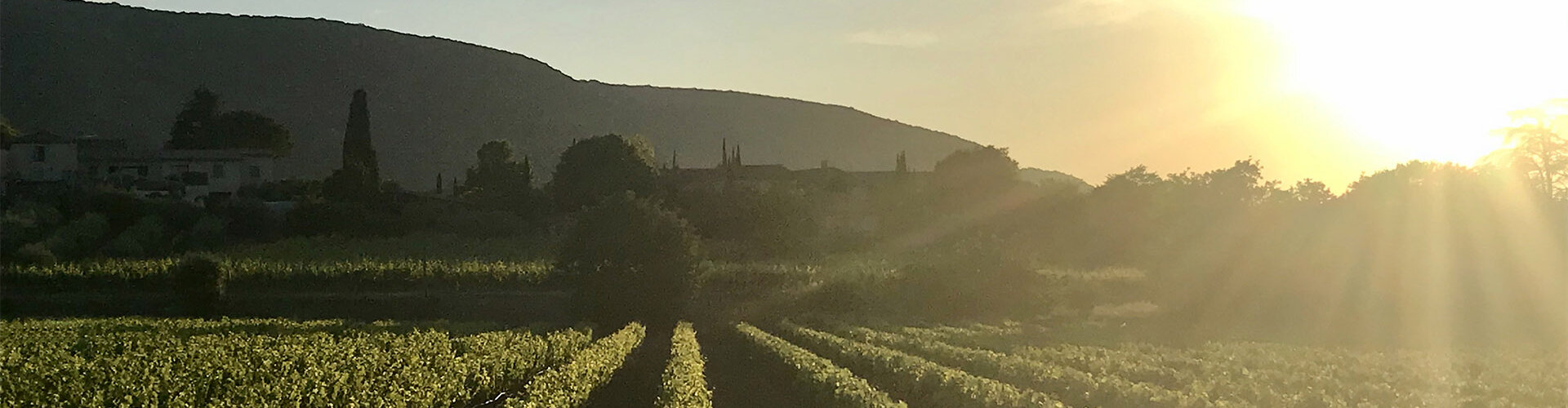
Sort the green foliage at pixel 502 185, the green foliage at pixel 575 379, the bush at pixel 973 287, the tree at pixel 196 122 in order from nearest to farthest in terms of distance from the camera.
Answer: the green foliage at pixel 575 379, the bush at pixel 973 287, the green foliage at pixel 502 185, the tree at pixel 196 122

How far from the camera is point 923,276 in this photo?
71562mm

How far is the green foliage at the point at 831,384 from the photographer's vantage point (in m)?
22.9

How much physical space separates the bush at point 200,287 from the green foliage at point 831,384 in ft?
109

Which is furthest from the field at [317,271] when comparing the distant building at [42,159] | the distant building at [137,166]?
the distant building at [42,159]

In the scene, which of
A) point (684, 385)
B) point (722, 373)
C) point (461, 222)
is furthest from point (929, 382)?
Answer: point (461, 222)

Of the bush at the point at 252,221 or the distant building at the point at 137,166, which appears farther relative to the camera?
the distant building at the point at 137,166

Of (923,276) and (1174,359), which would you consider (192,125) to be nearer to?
(923,276)

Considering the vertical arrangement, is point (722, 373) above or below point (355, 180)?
below

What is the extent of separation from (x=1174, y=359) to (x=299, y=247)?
58.7 meters

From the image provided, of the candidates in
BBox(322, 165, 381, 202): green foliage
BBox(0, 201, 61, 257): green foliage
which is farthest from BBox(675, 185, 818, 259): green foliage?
BBox(0, 201, 61, 257): green foliage

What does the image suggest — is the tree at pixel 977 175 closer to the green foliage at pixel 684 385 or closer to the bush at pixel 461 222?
the bush at pixel 461 222

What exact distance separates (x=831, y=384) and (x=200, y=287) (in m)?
42.7

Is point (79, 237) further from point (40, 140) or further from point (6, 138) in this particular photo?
point (6, 138)

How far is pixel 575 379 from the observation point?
88.5 ft
